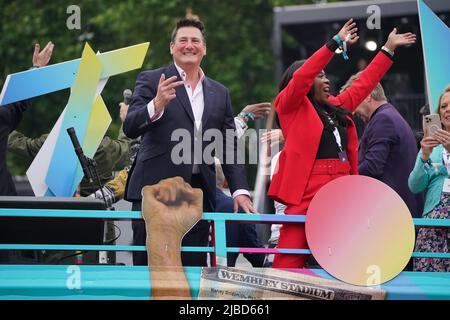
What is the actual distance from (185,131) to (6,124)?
139cm

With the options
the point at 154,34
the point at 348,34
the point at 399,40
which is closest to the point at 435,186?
the point at 399,40

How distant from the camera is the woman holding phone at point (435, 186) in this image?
5.71 metres

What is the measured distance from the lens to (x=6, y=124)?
6.19 m

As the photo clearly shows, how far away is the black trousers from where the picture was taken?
532cm

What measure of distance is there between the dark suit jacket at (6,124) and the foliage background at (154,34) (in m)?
14.1

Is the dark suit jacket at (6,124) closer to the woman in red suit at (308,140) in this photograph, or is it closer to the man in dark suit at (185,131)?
the man in dark suit at (185,131)

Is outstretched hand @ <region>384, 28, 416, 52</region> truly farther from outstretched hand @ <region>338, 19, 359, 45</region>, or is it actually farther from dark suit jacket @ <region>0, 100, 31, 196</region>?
dark suit jacket @ <region>0, 100, 31, 196</region>

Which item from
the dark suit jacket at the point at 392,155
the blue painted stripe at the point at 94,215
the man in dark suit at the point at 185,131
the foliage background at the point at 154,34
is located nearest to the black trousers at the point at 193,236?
the man in dark suit at the point at 185,131

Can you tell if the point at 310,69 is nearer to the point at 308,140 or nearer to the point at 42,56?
the point at 308,140

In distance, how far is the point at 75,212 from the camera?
4.77 meters

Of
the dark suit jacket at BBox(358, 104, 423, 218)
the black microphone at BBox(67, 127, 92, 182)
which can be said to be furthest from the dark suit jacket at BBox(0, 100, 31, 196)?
the dark suit jacket at BBox(358, 104, 423, 218)
